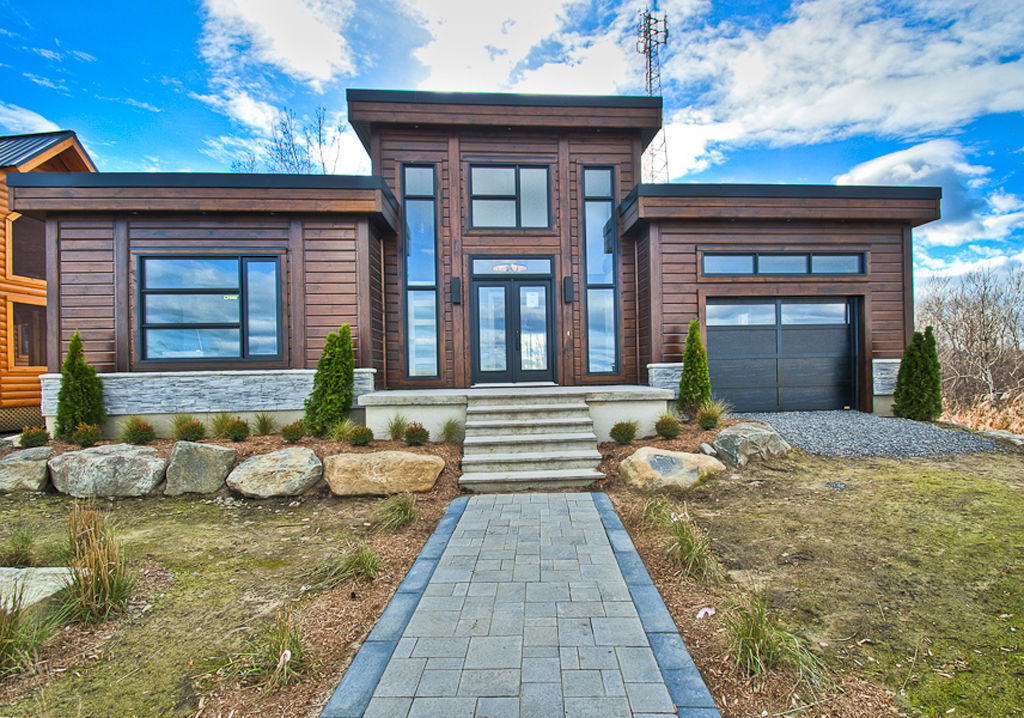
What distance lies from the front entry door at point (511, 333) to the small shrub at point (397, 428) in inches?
89.8

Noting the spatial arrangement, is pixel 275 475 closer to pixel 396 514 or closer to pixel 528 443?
pixel 396 514

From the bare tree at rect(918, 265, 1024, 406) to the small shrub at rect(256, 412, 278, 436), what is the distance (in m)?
15.8

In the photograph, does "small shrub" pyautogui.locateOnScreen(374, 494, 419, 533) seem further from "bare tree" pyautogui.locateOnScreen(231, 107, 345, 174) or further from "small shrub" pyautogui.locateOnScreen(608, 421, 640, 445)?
"bare tree" pyautogui.locateOnScreen(231, 107, 345, 174)

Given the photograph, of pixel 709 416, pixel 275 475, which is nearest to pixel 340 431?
pixel 275 475

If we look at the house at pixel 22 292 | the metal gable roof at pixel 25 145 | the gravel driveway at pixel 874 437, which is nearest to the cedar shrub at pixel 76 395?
the house at pixel 22 292

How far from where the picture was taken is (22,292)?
29.2 feet

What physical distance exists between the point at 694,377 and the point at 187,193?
7.90 meters

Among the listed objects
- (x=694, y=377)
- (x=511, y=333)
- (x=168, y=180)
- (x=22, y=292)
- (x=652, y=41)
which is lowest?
(x=694, y=377)

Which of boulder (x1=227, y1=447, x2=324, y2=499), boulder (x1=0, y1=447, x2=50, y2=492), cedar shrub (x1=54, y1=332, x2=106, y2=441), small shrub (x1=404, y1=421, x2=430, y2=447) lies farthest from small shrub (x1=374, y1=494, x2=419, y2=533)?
cedar shrub (x1=54, y1=332, x2=106, y2=441)

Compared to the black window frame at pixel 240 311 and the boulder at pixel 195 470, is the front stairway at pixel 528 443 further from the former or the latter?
the black window frame at pixel 240 311

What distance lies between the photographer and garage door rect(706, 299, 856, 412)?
7457mm

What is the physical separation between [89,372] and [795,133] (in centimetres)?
1746

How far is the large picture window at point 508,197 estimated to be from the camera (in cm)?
798

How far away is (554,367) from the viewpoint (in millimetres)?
7895
